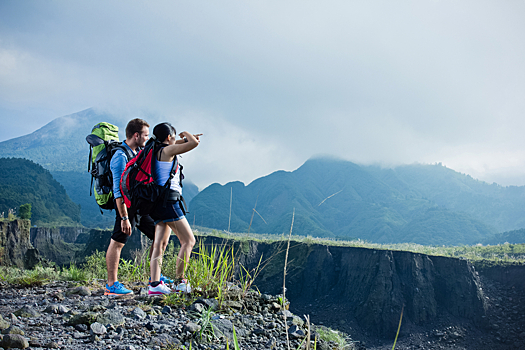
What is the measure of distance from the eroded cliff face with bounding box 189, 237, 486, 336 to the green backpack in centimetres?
2422

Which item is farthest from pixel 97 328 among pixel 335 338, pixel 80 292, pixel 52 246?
pixel 52 246

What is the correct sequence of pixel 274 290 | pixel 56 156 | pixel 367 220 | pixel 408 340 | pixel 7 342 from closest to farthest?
1. pixel 7 342
2. pixel 408 340
3. pixel 274 290
4. pixel 367 220
5. pixel 56 156

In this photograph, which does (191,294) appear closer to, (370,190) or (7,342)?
(7,342)

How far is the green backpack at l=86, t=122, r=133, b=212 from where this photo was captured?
331 cm

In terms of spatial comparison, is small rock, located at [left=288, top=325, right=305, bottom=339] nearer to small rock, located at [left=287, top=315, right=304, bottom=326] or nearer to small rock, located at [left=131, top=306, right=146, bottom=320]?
small rock, located at [left=287, top=315, right=304, bottom=326]

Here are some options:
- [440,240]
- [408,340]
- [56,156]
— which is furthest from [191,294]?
[56,156]

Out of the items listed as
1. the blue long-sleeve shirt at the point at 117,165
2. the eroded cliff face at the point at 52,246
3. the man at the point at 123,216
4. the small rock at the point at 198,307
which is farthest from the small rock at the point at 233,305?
the eroded cliff face at the point at 52,246

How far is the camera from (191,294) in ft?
9.88

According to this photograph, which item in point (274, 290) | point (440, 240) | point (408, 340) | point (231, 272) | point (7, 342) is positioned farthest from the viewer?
point (440, 240)

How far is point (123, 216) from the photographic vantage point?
3129 mm

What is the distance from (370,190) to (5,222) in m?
118

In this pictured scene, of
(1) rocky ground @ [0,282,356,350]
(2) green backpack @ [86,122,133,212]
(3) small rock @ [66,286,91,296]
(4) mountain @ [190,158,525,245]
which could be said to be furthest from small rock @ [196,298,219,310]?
(4) mountain @ [190,158,525,245]

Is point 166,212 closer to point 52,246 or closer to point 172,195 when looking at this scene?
point 172,195

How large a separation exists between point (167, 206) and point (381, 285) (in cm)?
3228
